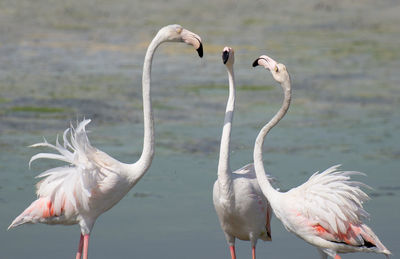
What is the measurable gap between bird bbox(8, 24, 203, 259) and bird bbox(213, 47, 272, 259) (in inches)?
26.6

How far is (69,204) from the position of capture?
6.91 meters

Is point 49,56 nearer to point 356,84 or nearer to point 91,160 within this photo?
point 356,84

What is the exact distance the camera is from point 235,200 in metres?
7.10

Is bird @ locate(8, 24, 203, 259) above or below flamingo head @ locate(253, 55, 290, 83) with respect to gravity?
below

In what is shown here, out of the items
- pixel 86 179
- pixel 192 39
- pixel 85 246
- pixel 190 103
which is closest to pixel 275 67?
pixel 192 39

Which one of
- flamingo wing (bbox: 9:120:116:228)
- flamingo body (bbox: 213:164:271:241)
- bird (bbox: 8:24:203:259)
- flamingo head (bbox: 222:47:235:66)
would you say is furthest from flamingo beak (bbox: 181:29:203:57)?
flamingo body (bbox: 213:164:271:241)

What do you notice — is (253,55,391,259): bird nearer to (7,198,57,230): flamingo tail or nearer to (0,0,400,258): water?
(0,0,400,258): water

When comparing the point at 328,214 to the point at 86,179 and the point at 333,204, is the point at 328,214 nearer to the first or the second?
the point at 333,204

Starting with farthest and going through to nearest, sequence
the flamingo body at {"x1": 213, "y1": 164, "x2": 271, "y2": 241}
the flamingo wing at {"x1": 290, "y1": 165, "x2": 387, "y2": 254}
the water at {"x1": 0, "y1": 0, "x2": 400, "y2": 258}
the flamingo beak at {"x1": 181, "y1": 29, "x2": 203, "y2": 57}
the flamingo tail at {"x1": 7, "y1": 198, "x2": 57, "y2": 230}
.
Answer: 1. the water at {"x1": 0, "y1": 0, "x2": 400, "y2": 258}
2. the flamingo body at {"x1": 213, "y1": 164, "x2": 271, "y2": 241}
3. the flamingo tail at {"x1": 7, "y1": 198, "x2": 57, "y2": 230}
4. the flamingo beak at {"x1": 181, "y1": 29, "x2": 203, "y2": 57}
5. the flamingo wing at {"x1": 290, "y1": 165, "x2": 387, "y2": 254}

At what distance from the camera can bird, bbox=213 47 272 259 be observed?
7.05 metres

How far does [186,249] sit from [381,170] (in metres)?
3.72

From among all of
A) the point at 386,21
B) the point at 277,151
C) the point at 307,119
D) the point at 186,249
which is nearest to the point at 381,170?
the point at 277,151

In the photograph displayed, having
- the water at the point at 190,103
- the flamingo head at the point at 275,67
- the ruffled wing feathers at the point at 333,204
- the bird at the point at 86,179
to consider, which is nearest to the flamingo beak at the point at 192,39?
the bird at the point at 86,179

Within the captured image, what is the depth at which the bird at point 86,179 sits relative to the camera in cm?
688
